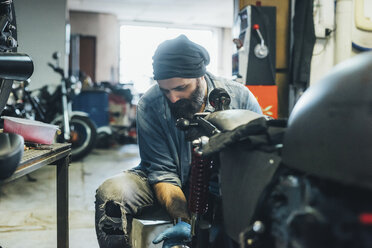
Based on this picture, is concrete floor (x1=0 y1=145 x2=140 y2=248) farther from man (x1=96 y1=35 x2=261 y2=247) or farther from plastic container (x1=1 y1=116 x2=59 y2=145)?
man (x1=96 y1=35 x2=261 y2=247)

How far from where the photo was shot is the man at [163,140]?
1.48m

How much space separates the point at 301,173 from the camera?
2.10 feet

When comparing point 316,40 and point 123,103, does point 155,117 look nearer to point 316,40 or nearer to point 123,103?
point 316,40

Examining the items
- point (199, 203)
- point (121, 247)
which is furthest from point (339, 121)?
point (121, 247)

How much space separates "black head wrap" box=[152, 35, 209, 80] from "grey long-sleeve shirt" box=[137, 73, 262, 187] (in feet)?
0.51

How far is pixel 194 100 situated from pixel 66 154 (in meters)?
0.57

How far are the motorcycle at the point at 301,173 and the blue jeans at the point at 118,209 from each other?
0.65 meters

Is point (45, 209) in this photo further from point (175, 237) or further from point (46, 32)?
point (46, 32)

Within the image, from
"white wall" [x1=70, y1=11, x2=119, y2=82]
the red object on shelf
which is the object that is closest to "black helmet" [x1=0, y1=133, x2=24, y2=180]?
the red object on shelf

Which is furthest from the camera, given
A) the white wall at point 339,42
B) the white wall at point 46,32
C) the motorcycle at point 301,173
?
the white wall at point 46,32

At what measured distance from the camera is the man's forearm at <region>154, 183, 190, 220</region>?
51.5 inches

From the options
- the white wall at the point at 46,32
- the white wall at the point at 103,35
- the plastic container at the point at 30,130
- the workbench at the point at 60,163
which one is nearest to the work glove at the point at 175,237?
the workbench at the point at 60,163

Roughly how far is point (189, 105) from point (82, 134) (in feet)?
10.9

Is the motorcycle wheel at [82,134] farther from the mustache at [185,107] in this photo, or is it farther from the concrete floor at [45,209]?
the mustache at [185,107]
